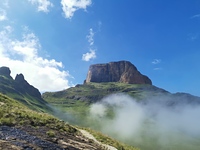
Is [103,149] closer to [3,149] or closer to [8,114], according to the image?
[8,114]

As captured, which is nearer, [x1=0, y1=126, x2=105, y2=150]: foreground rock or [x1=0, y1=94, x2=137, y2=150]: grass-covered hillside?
[x1=0, y1=126, x2=105, y2=150]: foreground rock

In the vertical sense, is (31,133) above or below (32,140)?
above

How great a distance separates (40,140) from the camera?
27.5m

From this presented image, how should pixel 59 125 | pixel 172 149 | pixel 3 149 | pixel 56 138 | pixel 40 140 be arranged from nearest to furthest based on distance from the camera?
1. pixel 3 149
2. pixel 40 140
3. pixel 56 138
4. pixel 59 125
5. pixel 172 149

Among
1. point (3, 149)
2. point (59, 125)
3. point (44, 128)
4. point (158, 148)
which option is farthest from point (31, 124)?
point (158, 148)

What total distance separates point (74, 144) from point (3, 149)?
1095 centimetres

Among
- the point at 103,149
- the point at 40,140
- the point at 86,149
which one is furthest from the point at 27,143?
the point at 103,149

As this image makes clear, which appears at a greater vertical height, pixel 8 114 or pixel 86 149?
Answer: pixel 8 114

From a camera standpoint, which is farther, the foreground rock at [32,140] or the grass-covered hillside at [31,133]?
the grass-covered hillside at [31,133]

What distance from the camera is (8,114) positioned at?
112 feet

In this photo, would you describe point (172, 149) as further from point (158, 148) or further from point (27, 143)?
point (27, 143)

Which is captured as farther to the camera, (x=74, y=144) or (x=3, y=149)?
(x=74, y=144)

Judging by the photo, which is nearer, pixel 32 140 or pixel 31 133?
pixel 32 140

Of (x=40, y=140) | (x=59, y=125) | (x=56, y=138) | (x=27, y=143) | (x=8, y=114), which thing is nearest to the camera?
(x=27, y=143)
